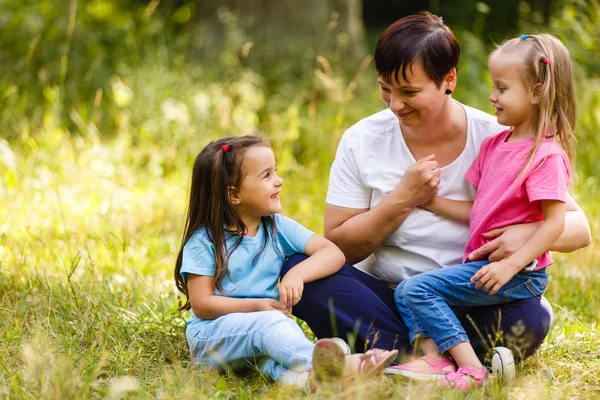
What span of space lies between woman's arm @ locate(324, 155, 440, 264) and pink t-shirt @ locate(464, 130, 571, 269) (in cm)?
17

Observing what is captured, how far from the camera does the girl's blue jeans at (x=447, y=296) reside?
250cm

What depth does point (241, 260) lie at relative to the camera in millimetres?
2641

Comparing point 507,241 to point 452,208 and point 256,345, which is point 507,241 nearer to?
point 452,208

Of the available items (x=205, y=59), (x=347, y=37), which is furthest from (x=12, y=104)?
(x=347, y=37)

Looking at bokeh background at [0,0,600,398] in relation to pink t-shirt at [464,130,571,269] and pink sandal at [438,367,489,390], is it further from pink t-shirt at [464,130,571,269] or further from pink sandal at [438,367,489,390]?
pink t-shirt at [464,130,571,269]

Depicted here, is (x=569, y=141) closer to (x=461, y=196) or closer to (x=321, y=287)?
(x=461, y=196)

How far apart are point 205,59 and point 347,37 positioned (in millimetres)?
1218

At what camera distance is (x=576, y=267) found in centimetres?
383

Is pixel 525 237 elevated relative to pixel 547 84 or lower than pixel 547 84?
lower

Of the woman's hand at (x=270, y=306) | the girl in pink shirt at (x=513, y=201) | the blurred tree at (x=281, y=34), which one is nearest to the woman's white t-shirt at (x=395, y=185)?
the girl in pink shirt at (x=513, y=201)

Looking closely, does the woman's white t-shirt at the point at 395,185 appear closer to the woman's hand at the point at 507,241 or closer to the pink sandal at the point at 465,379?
the woman's hand at the point at 507,241

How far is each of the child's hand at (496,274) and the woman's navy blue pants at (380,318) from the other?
0.15 metres

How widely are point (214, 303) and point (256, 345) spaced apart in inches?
8.1

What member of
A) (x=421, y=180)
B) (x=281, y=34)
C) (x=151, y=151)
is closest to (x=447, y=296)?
(x=421, y=180)
